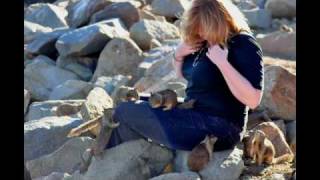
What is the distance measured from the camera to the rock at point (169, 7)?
11.8 meters

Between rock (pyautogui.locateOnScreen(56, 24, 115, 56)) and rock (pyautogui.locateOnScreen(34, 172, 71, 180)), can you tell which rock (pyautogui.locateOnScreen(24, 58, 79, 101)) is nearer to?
rock (pyautogui.locateOnScreen(56, 24, 115, 56))

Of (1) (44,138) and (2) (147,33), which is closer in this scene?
(1) (44,138)

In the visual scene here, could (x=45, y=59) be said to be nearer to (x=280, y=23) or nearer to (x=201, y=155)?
(x=280, y=23)

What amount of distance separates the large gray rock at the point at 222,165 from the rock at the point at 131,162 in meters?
0.13

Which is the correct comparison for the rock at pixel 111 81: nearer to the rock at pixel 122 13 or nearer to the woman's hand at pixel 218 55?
the rock at pixel 122 13

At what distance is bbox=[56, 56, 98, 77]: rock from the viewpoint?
30.8ft


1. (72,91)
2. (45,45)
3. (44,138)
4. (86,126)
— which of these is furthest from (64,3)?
(86,126)

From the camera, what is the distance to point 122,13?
11.0m

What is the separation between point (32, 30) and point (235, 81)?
867 centimetres

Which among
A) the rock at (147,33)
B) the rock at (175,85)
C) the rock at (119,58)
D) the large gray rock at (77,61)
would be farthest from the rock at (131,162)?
the large gray rock at (77,61)

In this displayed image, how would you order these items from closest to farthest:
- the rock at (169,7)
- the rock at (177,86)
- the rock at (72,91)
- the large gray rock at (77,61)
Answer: the rock at (177,86) < the rock at (72,91) < the large gray rock at (77,61) < the rock at (169,7)
